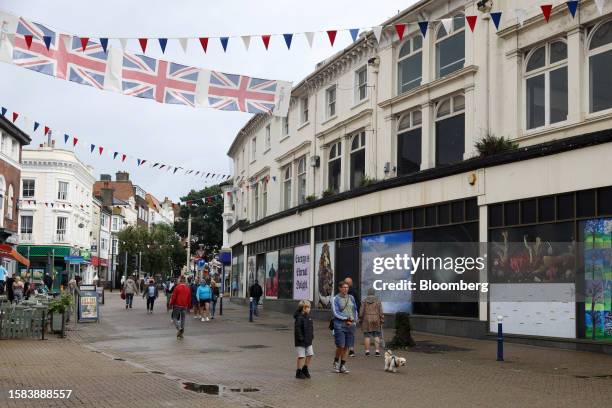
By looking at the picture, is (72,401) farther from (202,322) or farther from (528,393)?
(202,322)

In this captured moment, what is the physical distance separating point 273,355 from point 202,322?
1138 cm

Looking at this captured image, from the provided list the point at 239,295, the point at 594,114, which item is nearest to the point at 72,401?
the point at 594,114

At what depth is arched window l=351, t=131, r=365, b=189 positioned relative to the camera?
27.6 m

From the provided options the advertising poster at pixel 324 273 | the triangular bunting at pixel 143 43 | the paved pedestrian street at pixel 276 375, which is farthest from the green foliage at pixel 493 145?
the advertising poster at pixel 324 273

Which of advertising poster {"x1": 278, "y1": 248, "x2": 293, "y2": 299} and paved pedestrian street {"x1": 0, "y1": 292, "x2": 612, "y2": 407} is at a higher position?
advertising poster {"x1": 278, "y1": 248, "x2": 293, "y2": 299}

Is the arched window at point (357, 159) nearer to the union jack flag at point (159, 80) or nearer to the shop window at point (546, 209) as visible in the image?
the shop window at point (546, 209)

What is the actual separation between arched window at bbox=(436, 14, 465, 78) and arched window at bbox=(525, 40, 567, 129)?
2.92 meters

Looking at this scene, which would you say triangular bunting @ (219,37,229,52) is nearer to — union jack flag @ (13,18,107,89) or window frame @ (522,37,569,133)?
union jack flag @ (13,18,107,89)

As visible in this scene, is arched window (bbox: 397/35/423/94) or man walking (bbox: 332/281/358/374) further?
arched window (bbox: 397/35/423/94)

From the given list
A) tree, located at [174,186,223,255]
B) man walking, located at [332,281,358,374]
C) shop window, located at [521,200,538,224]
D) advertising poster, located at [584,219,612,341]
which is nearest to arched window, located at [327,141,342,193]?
shop window, located at [521,200,538,224]

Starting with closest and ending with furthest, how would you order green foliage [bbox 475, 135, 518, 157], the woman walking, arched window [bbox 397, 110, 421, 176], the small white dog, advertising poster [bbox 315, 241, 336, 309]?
the small white dog, the woman walking, green foliage [bbox 475, 135, 518, 157], arched window [bbox 397, 110, 421, 176], advertising poster [bbox 315, 241, 336, 309]

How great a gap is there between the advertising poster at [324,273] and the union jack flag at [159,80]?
12.6m

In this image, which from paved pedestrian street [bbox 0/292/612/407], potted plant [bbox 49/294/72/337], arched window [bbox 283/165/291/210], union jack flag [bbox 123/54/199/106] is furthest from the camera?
arched window [bbox 283/165/291/210]

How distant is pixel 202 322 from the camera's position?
27062 mm
